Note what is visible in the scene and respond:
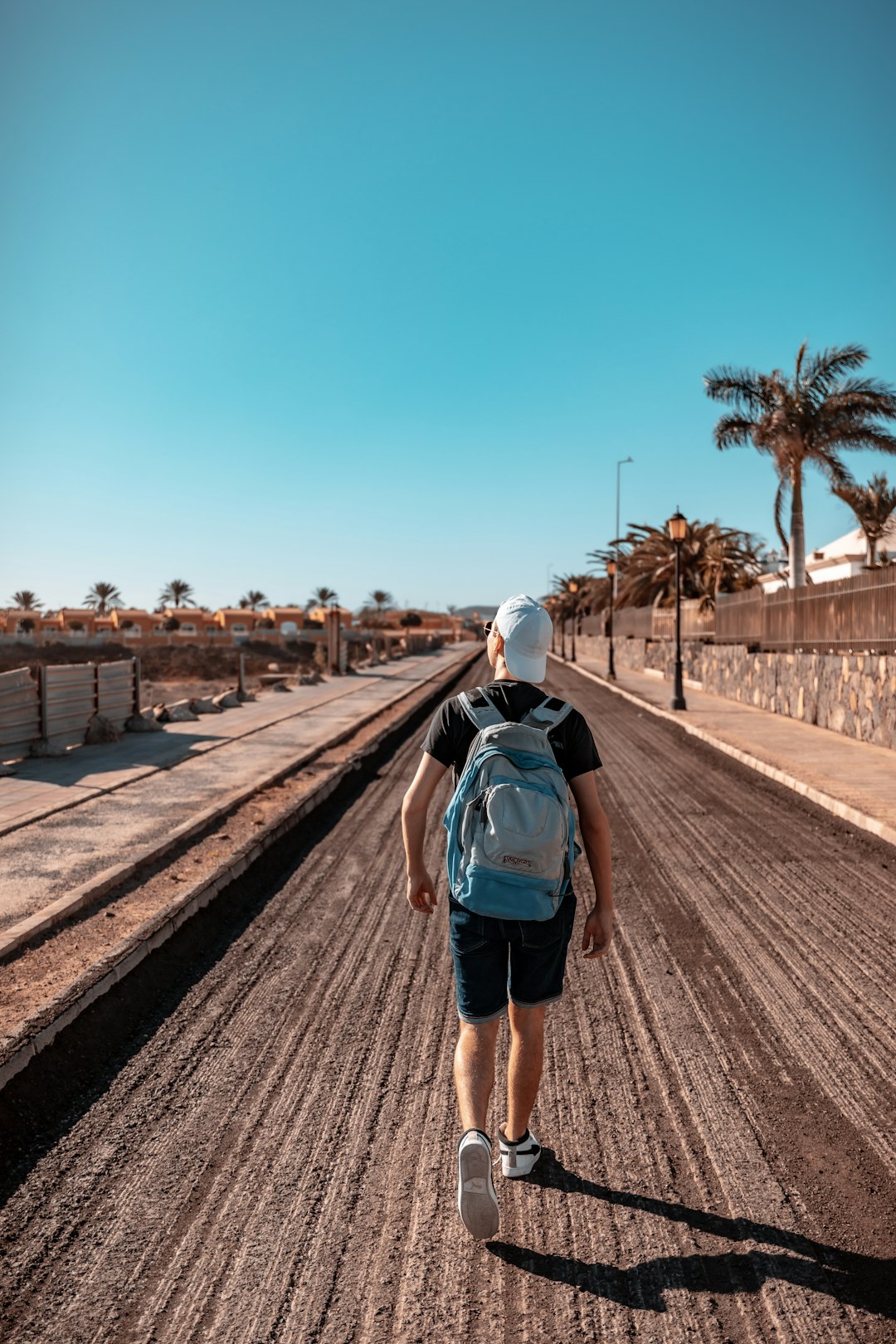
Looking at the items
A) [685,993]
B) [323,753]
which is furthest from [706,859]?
→ [323,753]

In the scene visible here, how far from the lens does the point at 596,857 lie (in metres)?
2.97

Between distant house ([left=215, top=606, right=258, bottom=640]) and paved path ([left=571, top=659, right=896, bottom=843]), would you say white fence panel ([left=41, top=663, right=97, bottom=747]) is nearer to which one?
paved path ([left=571, top=659, right=896, bottom=843])

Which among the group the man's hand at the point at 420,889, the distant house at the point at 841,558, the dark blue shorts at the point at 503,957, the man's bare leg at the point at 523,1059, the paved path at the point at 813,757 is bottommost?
the paved path at the point at 813,757

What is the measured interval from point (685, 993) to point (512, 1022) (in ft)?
6.56

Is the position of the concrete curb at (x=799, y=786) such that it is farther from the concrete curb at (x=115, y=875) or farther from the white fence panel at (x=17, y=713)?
the white fence panel at (x=17, y=713)

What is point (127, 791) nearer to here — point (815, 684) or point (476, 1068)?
point (476, 1068)

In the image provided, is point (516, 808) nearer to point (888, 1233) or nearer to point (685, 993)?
point (888, 1233)

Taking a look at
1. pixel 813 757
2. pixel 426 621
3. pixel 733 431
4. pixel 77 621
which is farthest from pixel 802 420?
pixel 426 621

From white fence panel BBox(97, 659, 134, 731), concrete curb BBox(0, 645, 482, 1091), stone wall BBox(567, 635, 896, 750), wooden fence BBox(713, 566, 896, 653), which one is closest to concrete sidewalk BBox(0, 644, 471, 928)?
white fence panel BBox(97, 659, 134, 731)

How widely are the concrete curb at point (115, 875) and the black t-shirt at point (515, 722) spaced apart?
3.38m

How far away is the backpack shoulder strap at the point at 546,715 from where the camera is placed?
2748mm

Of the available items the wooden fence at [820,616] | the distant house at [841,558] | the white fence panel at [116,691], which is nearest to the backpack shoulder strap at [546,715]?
the wooden fence at [820,616]

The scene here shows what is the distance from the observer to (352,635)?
91.8m

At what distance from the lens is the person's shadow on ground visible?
251cm
